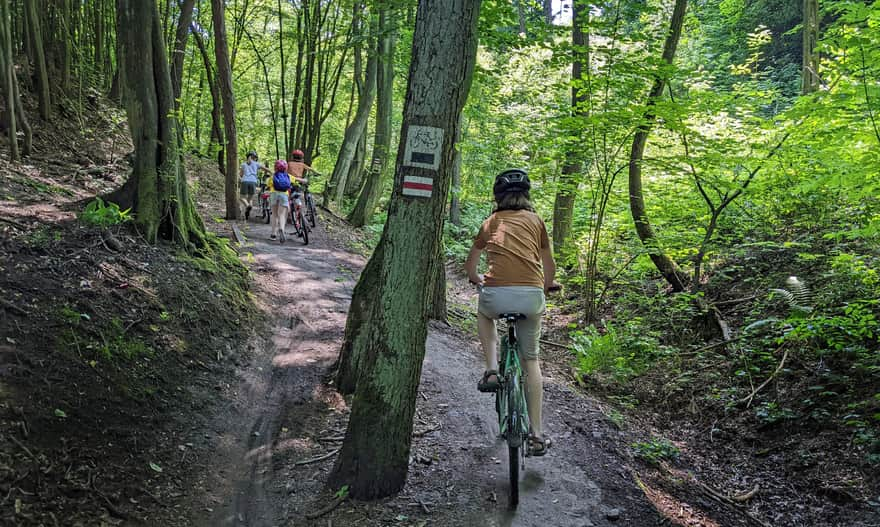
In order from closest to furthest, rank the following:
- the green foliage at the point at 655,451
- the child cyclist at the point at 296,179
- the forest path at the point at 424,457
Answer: the forest path at the point at 424,457 → the green foliage at the point at 655,451 → the child cyclist at the point at 296,179

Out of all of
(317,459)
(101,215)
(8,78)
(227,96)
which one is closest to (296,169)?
(227,96)

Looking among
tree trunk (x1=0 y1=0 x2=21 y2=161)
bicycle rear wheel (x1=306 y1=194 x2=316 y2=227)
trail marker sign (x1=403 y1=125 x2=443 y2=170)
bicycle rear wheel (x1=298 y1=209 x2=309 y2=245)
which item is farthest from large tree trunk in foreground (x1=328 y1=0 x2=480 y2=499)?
bicycle rear wheel (x1=306 y1=194 x2=316 y2=227)

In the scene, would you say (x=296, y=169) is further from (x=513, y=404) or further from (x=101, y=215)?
(x=513, y=404)

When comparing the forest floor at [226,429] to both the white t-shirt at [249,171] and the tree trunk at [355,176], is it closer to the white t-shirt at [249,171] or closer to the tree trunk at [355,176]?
the white t-shirt at [249,171]

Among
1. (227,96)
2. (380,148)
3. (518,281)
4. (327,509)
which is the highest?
(227,96)

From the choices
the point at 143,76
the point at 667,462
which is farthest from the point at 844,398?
the point at 143,76

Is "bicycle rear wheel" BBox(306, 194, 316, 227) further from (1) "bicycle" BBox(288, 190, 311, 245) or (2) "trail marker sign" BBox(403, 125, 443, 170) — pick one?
(2) "trail marker sign" BBox(403, 125, 443, 170)

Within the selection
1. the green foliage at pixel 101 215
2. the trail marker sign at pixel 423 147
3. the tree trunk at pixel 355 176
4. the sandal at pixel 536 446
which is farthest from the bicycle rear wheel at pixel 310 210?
the sandal at pixel 536 446

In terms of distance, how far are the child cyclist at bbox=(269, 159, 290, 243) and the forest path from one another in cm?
511

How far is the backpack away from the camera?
1216 centimetres

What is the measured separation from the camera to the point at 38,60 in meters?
10.1

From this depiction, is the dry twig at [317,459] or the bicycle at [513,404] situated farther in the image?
the dry twig at [317,459]

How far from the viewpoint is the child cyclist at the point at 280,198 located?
12.1 m

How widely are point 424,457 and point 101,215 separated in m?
4.51
